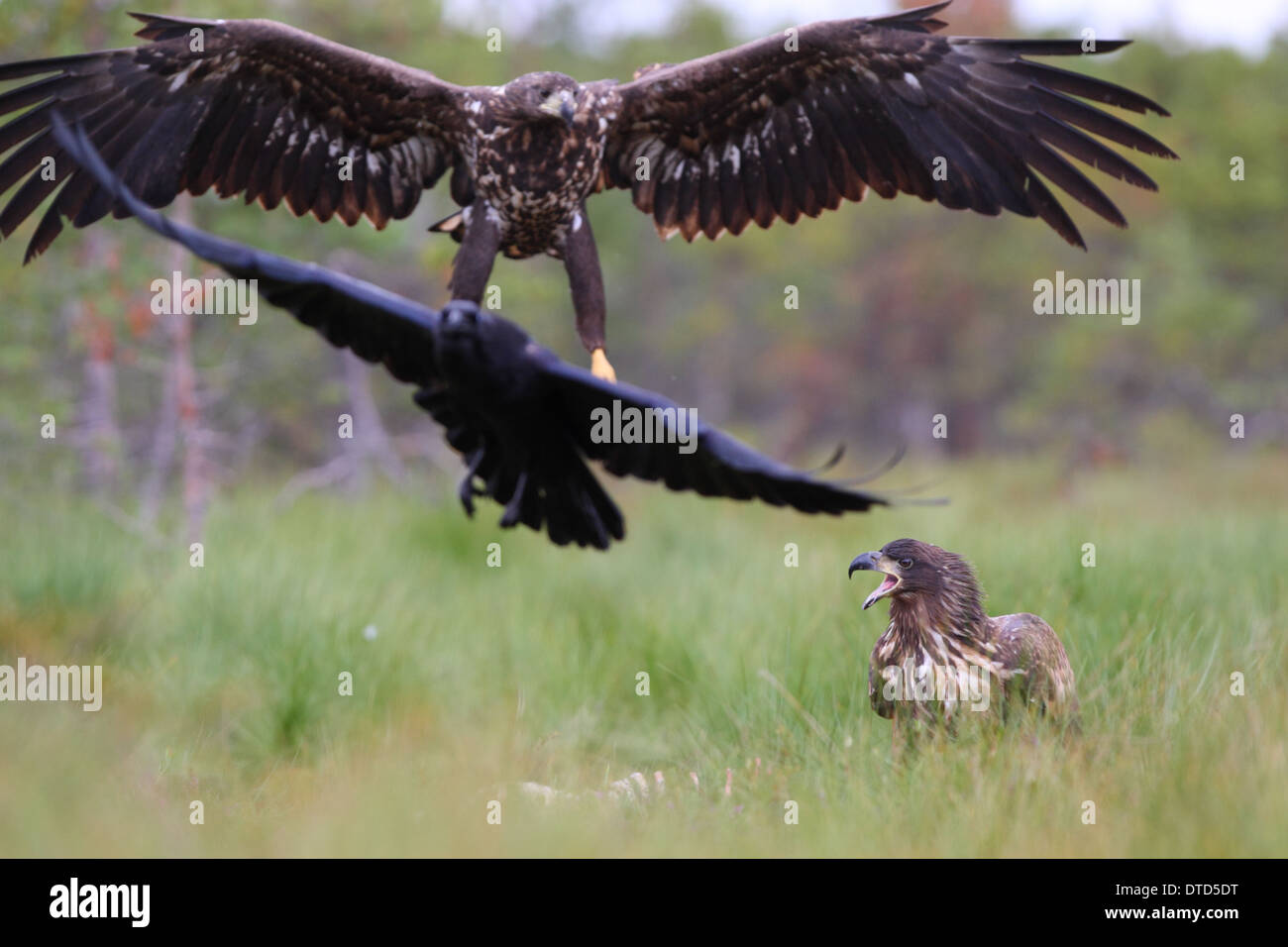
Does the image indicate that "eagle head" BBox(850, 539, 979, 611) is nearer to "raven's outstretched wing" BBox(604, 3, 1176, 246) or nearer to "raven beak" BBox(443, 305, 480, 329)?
"raven's outstretched wing" BBox(604, 3, 1176, 246)

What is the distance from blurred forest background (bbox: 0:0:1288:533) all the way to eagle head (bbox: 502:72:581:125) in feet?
7.20

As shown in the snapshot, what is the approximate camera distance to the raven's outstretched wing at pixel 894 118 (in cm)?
473

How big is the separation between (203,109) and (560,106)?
1.49 meters

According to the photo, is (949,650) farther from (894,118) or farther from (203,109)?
(203,109)

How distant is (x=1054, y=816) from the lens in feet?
12.7

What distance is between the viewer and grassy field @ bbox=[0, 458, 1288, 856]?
3.94 metres

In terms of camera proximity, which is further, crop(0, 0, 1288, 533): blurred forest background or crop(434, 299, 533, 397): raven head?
crop(0, 0, 1288, 533): blurred forest background

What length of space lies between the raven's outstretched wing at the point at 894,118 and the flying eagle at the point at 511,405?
1398 mm

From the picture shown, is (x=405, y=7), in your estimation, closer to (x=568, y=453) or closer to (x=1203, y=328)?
(x=568, y=453)

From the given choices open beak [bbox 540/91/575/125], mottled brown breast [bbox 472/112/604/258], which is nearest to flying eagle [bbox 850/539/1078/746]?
mottled brown breast [bbox 472/112/604/258]

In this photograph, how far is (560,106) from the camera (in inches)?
180

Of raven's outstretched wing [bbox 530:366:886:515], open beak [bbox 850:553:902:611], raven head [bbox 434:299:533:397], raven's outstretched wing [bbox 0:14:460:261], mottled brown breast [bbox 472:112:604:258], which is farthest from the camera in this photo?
raven's outstretched wing [bbox 0:14:460:261]

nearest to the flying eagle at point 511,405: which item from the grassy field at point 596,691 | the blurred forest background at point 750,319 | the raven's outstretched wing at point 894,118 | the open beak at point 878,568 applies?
the open beak at point 878,568

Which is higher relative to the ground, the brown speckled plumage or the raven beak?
the raven beak
